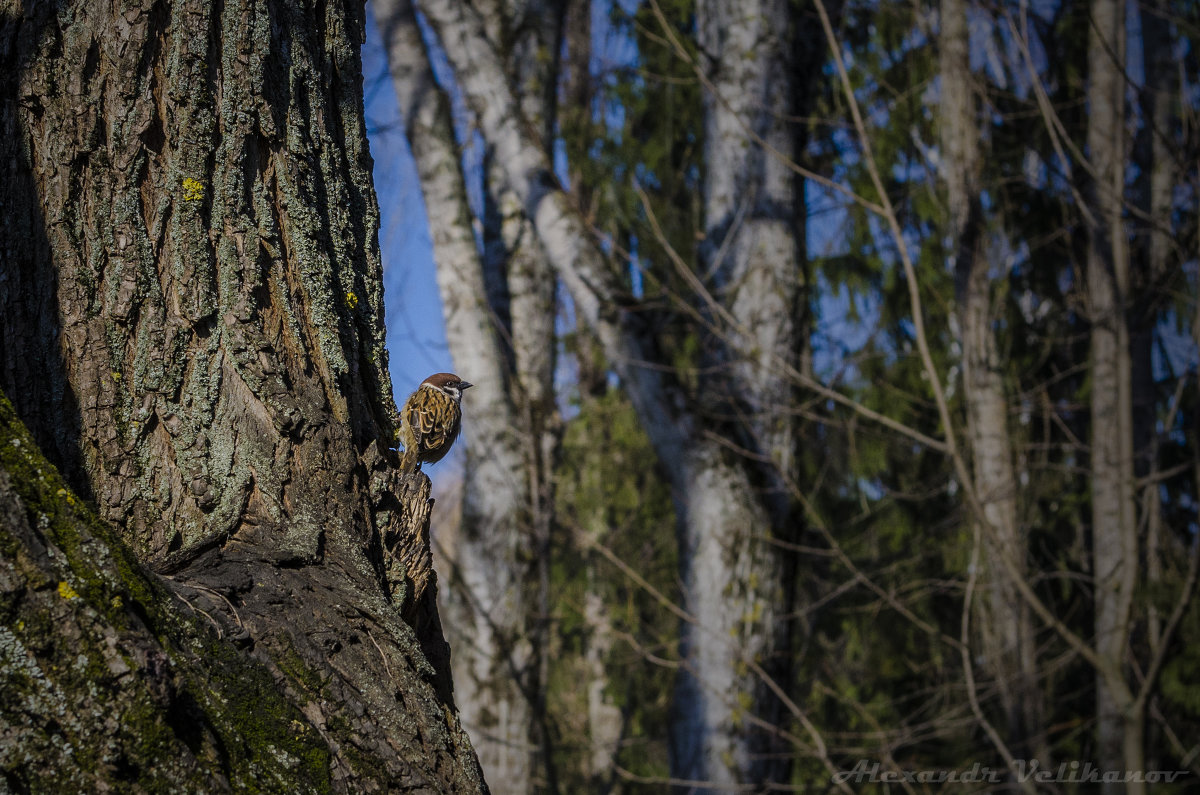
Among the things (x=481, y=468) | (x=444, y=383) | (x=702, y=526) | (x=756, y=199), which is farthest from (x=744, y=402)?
(x=481, y=468)

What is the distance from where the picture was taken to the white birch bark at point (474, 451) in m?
6.61

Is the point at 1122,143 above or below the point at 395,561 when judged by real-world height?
above

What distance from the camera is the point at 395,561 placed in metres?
1.64

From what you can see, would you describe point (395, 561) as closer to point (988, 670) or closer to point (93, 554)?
point (93, 554)

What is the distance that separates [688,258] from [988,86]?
262 cm

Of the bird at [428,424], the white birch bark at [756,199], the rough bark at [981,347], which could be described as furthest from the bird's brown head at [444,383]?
the rough bark at [981,347]

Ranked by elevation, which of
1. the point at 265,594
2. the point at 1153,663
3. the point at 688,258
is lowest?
the point at 1153,663

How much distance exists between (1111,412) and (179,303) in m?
5.17

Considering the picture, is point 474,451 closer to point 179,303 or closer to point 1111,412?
point 1111,412

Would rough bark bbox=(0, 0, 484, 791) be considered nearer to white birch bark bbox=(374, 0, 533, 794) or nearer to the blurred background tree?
the blurred background tree

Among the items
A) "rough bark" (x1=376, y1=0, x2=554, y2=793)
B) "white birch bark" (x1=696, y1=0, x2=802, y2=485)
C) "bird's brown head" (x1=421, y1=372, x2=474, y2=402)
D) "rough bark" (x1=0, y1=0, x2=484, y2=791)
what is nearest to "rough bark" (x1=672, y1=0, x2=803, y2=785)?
"white birch bark" (x1=696, y1=0, x2=802, y2=485)

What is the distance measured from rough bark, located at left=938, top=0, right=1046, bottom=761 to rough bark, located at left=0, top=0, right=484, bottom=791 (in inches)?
208

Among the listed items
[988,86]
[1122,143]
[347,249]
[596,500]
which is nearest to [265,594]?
[347,249]

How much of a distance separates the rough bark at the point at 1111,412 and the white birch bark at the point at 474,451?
369cm
